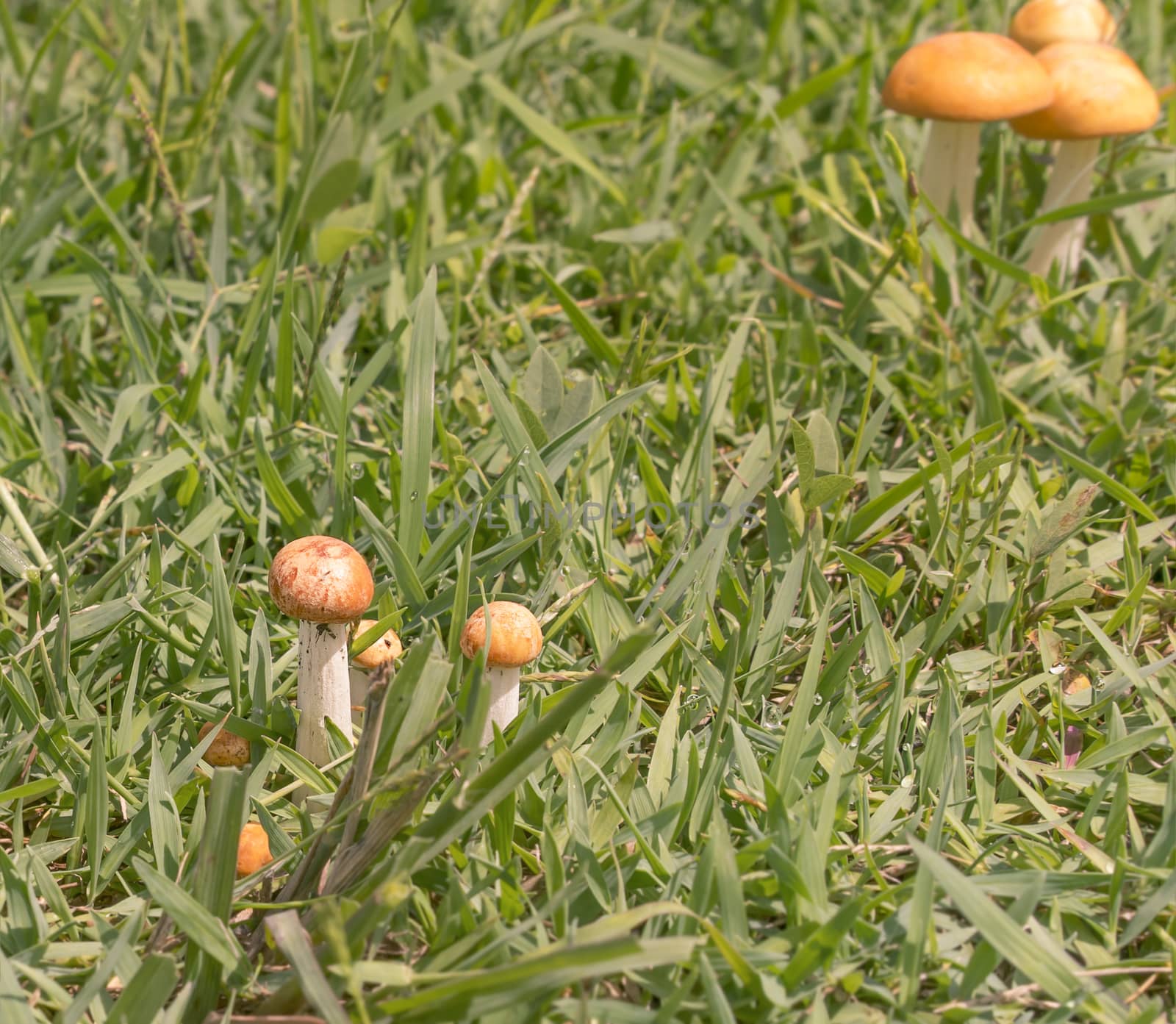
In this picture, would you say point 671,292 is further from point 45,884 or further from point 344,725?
point 45,884

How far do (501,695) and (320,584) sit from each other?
356mm

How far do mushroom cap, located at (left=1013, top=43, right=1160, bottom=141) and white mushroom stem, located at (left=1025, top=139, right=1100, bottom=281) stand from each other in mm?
164

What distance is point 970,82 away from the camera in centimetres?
284

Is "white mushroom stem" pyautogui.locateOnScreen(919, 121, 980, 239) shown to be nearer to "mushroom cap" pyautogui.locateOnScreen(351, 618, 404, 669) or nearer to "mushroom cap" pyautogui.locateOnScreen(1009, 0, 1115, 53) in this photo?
"mushroom cap" pyautogui.locateOnScreen(1009, 0, 1115, 53)

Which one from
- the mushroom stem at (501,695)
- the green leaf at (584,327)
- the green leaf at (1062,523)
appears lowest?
the mushroom stem at (501,695)

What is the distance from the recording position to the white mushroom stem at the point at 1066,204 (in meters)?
3.23

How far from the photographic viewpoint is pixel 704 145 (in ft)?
13.0

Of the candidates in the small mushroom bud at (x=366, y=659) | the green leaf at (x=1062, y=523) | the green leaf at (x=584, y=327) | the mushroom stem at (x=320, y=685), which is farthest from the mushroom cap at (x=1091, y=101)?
the mushroom stem at (x=320, y=685)

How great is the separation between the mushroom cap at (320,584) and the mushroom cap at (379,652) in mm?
182

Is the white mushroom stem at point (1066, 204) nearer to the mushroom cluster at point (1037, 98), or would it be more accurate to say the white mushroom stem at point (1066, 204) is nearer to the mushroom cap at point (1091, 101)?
the mushroom cluster at point (1037, 98)

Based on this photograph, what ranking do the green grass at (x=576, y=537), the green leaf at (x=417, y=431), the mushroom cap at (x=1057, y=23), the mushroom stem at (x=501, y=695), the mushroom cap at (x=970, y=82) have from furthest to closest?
1. the mushroom cap at (x=1057, y=23)
2. the mushroom cap at (x=970, y=82)
3. the green leaf at (x=417, y=431)
4. the mushroom stem at (x=501, y=695)
5. the green grass at (x=576, y=537)

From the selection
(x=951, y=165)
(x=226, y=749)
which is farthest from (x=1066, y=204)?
(x=226, y=749)

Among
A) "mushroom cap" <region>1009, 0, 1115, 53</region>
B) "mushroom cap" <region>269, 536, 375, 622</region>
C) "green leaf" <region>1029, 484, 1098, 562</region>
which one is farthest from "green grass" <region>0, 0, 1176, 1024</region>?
"mushroom cap" <region>1009, 0, 1115, 53</region>

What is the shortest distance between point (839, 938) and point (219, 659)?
1.22 metres
